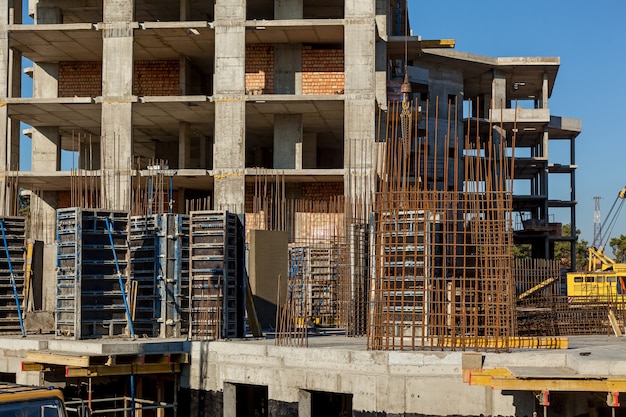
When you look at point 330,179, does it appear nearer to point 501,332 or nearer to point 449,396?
point 501,332

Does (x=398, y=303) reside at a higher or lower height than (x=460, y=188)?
lower

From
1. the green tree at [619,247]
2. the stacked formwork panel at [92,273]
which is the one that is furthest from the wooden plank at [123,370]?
the green tree at [619,247]

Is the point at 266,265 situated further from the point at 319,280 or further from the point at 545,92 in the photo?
the point at 545,92

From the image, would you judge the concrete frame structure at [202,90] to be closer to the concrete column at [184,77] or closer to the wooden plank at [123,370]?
the concrete column at [184,77]

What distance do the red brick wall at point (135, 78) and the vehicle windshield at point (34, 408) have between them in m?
29.4

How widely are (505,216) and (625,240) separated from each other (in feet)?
236

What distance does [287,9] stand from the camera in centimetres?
3597

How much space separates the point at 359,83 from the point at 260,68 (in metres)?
4.88

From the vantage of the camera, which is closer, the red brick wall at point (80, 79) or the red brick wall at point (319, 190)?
the red brick wall at point (319, 190)

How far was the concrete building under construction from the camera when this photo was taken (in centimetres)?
1617

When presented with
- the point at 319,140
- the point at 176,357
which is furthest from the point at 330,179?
the point at 176,357

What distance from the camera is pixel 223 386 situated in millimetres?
18000

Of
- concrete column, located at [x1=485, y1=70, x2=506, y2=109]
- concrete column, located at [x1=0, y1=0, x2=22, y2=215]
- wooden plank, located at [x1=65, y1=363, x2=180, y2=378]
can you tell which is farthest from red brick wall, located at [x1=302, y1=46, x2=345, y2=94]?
concrete column, located at [x1=485, y1=70, x2=506, y2=109]

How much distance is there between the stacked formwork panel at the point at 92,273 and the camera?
63.6 feet
